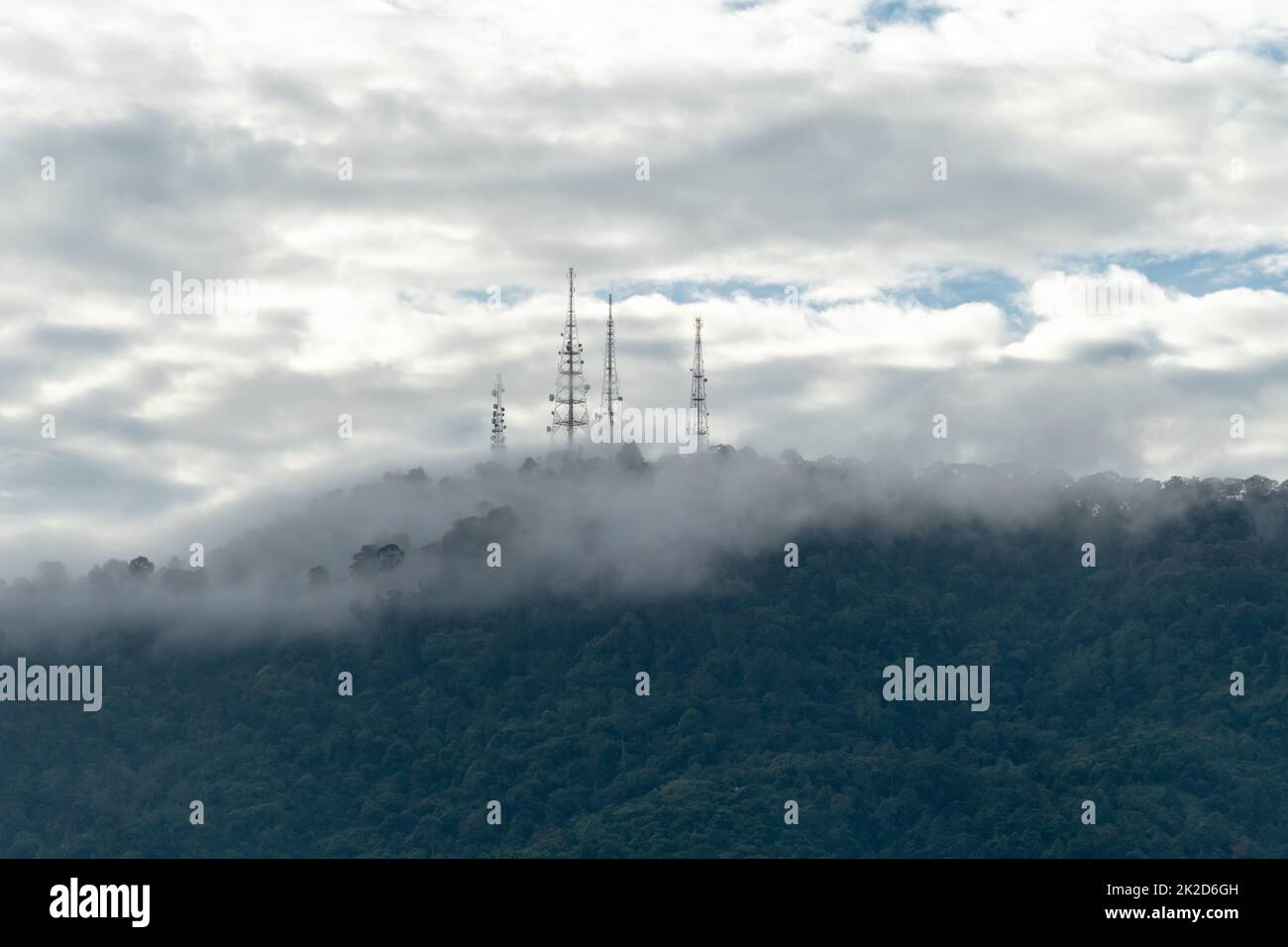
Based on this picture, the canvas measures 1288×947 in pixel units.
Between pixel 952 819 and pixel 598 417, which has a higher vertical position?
Answer: pixel 598 417
